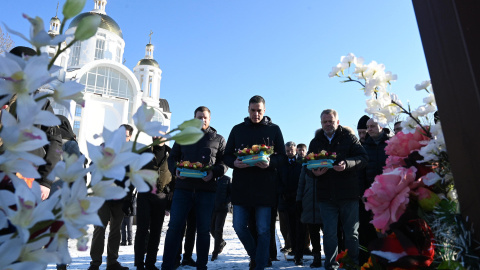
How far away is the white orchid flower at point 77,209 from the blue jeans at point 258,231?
3.66m

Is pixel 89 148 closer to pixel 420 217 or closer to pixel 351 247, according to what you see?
pixel 420 217

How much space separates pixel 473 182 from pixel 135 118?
2.23 feet

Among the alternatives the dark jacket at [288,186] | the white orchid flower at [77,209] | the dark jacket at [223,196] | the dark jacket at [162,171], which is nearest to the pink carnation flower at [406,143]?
the white orchid flower at [77,209]

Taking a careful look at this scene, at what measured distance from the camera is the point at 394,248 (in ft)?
3.14

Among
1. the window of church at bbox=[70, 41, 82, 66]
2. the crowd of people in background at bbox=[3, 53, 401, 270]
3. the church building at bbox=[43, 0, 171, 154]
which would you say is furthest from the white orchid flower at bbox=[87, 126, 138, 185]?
the window of church at bbox=[70, 41, 82, 66]

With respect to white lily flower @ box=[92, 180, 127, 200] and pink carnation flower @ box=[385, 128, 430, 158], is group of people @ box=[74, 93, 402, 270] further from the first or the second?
white lily flower @ box=[92, 180, 127, 200]

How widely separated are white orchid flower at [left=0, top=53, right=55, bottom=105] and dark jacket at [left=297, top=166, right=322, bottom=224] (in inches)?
189

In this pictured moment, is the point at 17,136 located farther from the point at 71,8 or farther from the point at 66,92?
the point at 71,8

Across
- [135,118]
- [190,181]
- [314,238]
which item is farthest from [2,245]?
[314,238]

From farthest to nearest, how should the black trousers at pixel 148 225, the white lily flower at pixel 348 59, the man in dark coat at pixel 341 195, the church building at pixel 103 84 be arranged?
the church building at pixel 103 84, the black trousers at pixel 148 225, the man in dark coat at pixel 341 195, the white lily flower at pixel 348 59

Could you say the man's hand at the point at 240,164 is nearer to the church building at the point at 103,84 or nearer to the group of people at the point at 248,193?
the group of people at the point at 248,193

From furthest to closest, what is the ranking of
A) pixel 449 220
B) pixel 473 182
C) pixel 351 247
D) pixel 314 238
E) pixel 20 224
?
pixel 314 238 → pixel 351 247 → pixel 449 220 → pixel 473 182 → pixel 20 224

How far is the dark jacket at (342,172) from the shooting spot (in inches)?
164

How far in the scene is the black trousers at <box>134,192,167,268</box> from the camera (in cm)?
456
